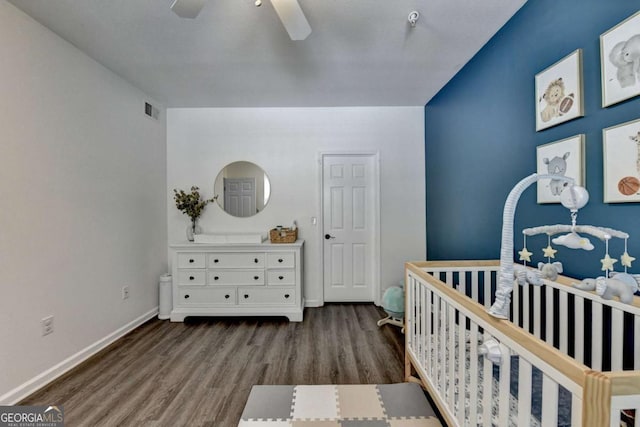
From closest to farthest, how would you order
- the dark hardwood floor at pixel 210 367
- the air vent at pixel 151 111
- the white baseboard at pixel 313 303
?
1. the dark hardwood floor at pixel 210 367
2. the air vent at pixel 151 111
3. the white baseboard at pixel 313 303

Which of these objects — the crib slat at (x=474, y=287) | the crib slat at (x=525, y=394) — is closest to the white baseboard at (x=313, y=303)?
the crib slat at (x=474, y=287)

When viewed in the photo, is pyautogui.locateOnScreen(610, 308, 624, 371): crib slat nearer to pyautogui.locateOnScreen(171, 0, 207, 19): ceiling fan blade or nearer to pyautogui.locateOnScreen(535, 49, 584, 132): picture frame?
pyautogui.locateOnScreen(535, 49, 584, 132): picture frame

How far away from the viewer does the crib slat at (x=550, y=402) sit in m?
0.71

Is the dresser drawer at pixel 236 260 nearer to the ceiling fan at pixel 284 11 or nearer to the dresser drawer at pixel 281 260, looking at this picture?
the dresser drawer at pixel 281 260

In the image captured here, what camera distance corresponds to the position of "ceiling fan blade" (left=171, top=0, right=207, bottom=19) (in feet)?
4.56

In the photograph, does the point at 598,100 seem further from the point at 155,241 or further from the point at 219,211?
the point at 155,241

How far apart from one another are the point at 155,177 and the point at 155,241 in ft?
2.38

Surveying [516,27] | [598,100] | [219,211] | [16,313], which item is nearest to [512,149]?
[598,100]

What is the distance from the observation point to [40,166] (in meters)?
1.88

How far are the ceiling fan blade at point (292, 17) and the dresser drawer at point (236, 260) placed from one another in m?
2.05

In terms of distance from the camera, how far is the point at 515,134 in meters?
1.87

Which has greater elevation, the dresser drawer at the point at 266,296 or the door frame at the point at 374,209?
the door frame at the point at 374,209

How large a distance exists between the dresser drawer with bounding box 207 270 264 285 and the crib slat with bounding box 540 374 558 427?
8.27 feet

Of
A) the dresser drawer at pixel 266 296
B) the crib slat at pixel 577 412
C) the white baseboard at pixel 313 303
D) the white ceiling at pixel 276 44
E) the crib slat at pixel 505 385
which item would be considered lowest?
the white baseboard at pixel 313 303
